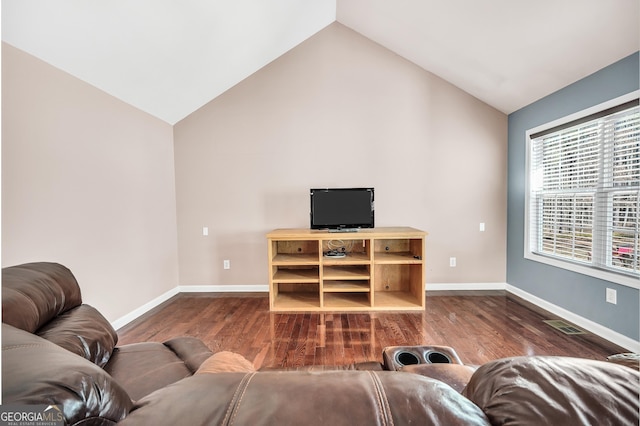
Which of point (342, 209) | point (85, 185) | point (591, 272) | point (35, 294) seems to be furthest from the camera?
point (342, 209)

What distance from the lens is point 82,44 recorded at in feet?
6.29

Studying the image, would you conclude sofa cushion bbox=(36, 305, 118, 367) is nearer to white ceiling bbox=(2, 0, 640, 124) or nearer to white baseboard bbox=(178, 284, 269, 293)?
white ceiling bbox=(2, 0, 640, 124)

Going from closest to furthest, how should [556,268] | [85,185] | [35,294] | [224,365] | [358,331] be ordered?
[224,365] → [35,294] → [85,185] → [358,331] → [556,268]

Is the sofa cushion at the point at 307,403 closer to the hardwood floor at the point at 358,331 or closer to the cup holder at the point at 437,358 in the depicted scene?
the cup holder at the point at 437,358

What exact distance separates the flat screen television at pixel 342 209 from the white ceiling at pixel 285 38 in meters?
1.77

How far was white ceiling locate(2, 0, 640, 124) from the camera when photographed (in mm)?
1829

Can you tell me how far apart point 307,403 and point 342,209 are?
2.76m

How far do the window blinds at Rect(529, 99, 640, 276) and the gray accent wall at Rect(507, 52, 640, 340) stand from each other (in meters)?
0.13

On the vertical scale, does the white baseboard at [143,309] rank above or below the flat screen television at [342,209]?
below

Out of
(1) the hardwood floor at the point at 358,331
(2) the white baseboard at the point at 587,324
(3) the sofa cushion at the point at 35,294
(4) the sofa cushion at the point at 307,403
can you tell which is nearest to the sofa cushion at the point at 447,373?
(4) the sofa cushion at the point at 307,403

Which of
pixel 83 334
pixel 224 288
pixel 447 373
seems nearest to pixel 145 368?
pixel 83 334

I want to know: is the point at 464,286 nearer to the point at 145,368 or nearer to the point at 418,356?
the point at 418,356

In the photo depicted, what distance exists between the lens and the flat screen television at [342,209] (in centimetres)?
313

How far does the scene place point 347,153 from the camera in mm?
3482
